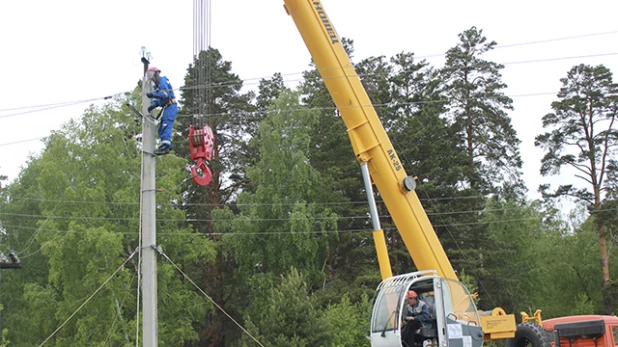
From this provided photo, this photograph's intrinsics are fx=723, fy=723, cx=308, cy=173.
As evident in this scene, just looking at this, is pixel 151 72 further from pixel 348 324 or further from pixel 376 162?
pixel 348 324

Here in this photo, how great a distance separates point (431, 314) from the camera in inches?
501

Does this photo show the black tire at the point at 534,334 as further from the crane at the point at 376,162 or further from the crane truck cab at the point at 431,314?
the crane truck cab at the point at 431,314

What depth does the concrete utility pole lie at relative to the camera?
35.9 feet

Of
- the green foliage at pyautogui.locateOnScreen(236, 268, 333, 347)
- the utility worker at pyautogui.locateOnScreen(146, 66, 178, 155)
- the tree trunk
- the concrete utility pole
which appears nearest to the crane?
the utility worker at pyautogui.locateOnScreen(146, 66, 178, 155)

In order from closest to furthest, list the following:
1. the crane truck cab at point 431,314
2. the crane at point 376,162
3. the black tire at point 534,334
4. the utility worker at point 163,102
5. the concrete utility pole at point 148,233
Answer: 1. the concrete utility pole at point 148,233
2. the utility worker at point 163,102
3. the crane truck cab at point 431,314
4. the crane at point 376,162
5. the black tire at point 534,334

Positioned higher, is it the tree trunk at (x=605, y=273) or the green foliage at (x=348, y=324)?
the tree trunk at (x=605, y=273)

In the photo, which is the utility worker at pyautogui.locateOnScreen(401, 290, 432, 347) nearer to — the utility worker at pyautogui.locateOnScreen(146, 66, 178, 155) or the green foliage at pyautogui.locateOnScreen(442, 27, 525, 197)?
the utility worker at pyautogui.locateOnScreen(146, 66, 178, 155)

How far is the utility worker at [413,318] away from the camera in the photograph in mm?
12477

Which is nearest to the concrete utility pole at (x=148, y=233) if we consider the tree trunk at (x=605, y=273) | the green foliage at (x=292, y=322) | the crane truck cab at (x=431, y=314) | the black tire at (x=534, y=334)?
the crane truck cab at (x=431, y=314)

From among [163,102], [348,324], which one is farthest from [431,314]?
[348,324]

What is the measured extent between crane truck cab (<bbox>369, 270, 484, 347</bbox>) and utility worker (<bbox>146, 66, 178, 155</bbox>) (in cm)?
469

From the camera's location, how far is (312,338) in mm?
24812

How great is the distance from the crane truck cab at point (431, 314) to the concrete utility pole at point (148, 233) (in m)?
3.95

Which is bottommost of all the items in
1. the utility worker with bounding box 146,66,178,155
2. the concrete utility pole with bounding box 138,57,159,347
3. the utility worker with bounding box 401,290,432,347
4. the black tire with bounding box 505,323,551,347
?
the black tire with bounding box 505,323,551,347
